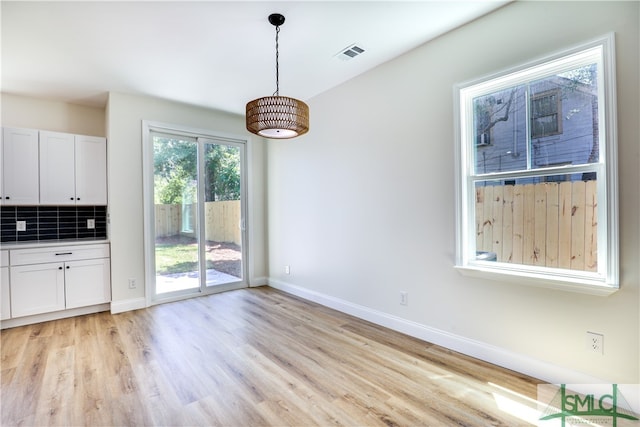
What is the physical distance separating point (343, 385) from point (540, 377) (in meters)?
1.39

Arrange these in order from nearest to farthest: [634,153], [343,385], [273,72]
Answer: [634,153] < [343,385] < [273,72]

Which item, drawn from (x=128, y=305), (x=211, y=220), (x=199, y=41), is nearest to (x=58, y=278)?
(x=128, y=305)

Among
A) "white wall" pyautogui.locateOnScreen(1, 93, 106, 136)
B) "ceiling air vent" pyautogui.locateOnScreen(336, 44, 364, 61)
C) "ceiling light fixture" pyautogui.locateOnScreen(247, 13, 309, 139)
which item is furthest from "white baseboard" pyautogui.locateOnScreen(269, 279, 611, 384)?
"white wall" pyautogui.locateOnScreen(1, 93, 106, 136)

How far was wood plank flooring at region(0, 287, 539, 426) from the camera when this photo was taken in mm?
1804

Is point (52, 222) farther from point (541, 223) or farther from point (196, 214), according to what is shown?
point (541, 223)

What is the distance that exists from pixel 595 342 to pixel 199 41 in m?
3.71

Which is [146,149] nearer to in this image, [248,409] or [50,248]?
[50,248]

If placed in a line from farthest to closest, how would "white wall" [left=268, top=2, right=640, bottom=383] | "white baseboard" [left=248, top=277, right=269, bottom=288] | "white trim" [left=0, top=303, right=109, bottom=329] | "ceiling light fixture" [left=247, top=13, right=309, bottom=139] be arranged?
"white baseboard" [left=248, top=277, right=269, bottom=288] → "white trim" [left=0, top=303, right=109, bottom=329] → "ceiling light fixture" [left=247, top=13, right=309, bottom=139] → "white wall" [left=268, top=2, right=640, bottom=383]

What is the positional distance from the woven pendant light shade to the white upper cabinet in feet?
9.32

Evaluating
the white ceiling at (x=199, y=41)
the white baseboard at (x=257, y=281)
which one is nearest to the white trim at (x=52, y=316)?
the white baseboard at (x=257, y=281)

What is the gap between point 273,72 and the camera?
3.28 meters

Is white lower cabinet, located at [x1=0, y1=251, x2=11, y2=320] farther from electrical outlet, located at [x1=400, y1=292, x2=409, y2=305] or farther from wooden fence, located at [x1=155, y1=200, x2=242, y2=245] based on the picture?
electrical outlet, located at [x1=400, y1=292, x2=409, y2=305]

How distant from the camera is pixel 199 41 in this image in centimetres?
265

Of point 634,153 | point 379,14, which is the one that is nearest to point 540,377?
point 634,153
